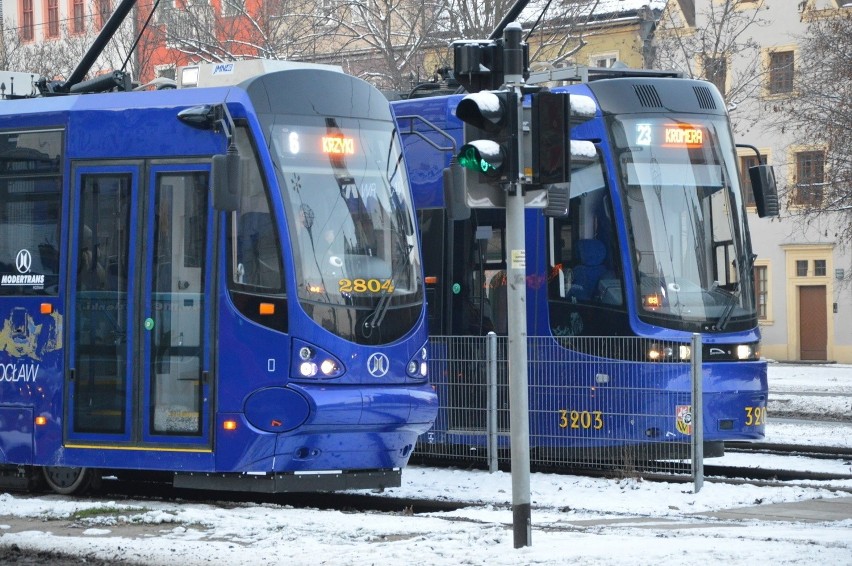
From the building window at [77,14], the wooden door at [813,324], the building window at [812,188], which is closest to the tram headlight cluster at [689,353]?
the building window at [812,188]

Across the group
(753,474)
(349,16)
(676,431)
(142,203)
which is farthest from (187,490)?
(349,16)

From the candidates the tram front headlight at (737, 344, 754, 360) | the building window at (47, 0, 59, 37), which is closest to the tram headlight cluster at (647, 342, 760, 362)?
the tram front headlight at (737, 344, 754, 360)

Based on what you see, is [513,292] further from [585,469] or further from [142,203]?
[585,469]

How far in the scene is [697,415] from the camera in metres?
14.7

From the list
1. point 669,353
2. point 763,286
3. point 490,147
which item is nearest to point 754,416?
point 669,353

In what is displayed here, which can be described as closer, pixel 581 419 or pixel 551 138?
pixel 551 138

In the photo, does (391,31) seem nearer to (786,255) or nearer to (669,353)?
(669,353)

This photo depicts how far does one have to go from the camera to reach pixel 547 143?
34.4 ft

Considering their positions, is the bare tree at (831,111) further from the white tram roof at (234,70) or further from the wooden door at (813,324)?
the wooden door at (813,324)

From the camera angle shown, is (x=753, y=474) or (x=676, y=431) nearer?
(x=676, y=431)

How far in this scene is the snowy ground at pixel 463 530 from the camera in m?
10.3

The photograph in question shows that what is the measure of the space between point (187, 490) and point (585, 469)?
154 inches

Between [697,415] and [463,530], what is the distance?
378cm

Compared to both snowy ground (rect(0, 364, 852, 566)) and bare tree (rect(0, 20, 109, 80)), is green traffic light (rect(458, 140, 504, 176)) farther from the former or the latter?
bare tree (rect(0, 20, 109, 80))
